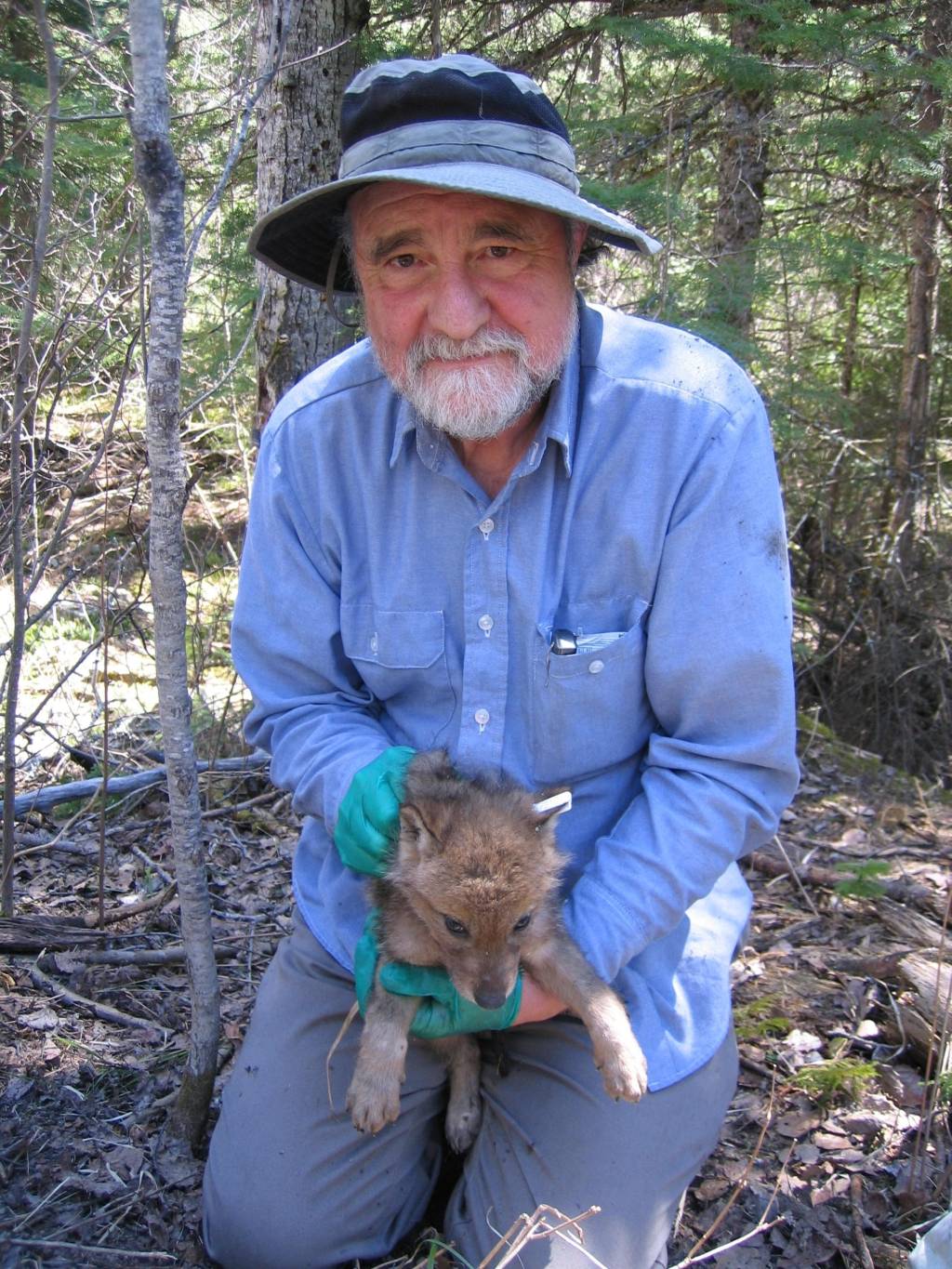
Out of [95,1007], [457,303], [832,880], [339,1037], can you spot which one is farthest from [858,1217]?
[457,303]

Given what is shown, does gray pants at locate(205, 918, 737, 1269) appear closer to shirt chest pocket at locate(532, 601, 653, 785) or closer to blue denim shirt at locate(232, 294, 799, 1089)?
blue denim shirt at locate(232, 294, 799, 1089)

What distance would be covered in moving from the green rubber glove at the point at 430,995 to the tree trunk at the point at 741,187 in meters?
4.39

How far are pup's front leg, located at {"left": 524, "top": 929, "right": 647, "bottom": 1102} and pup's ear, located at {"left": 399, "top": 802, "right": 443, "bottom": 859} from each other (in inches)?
16.3

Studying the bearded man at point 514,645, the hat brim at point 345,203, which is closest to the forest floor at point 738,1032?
the bearded man at point 514,645

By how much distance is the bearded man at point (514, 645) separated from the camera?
271 centimetres

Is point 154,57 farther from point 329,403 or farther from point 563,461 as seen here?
point 563,461

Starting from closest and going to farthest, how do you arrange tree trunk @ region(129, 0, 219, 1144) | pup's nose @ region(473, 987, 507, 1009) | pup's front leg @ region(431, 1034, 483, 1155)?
tree trunk @ region(129, 0, 219, 1144) → pup's nose @ region(473, 987, 507, 1009) → pup's front leg @ region(431, 1034, 483, 1155)

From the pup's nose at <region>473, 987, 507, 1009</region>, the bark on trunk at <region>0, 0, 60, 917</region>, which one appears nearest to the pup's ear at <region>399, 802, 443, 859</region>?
the pup's nose at <region>473, 987, 507, 1009</region>

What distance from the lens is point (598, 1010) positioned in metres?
2.60

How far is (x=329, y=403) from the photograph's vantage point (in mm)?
3137

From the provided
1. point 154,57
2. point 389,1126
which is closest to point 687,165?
point 154,57

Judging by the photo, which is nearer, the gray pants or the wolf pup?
the wolf pup

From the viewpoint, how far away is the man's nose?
2756 millimetres

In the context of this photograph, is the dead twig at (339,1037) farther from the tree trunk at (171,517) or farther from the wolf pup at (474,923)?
the tree trunk at (171,517)
